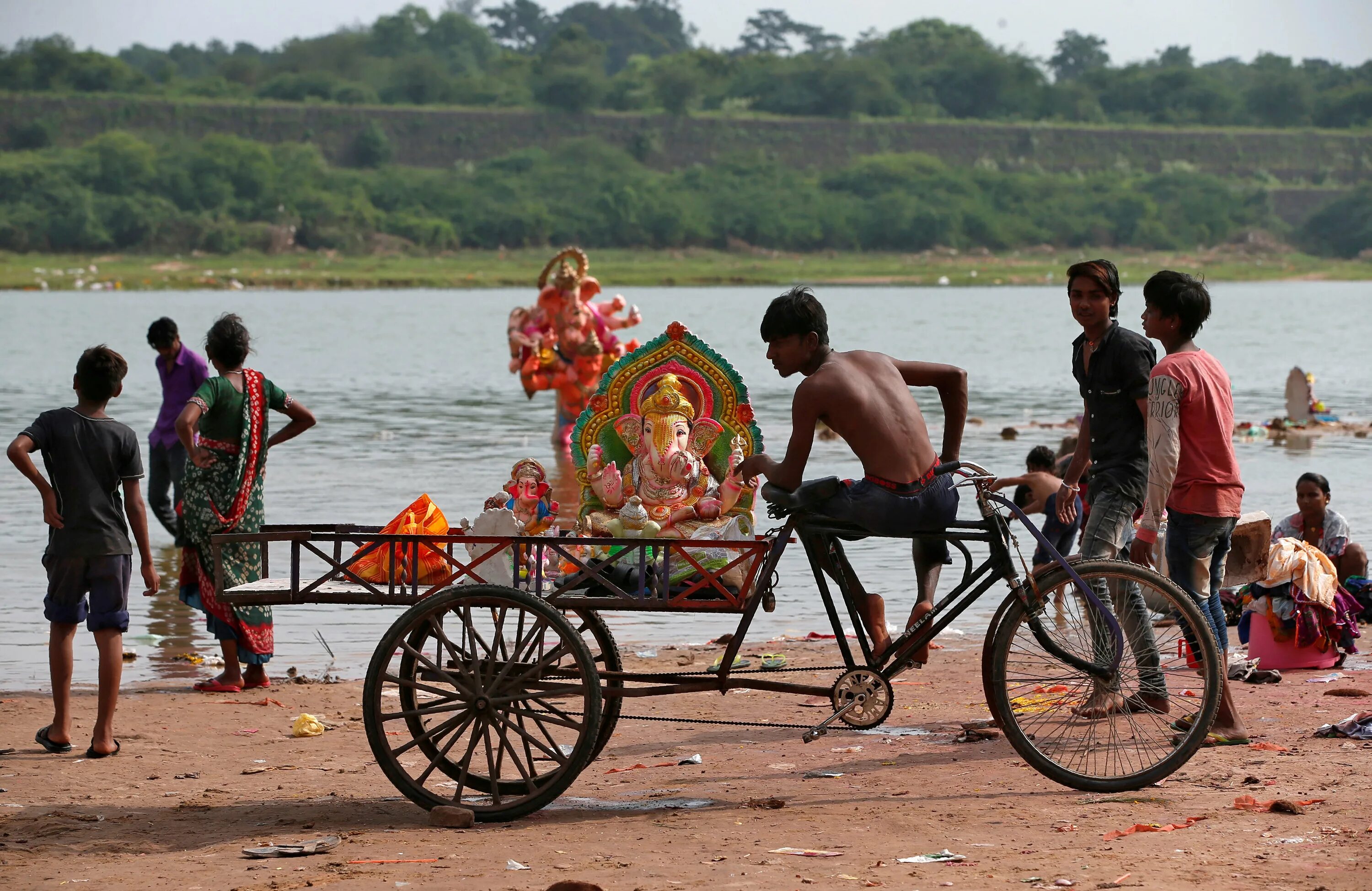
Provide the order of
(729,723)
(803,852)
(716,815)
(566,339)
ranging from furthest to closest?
1. (566,339)
2. (729,723)
3. (716,815)
4. (803,852)

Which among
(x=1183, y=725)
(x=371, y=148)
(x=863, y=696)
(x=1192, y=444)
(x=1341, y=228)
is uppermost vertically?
(x=371, y=148)

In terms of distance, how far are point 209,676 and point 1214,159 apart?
10440cm

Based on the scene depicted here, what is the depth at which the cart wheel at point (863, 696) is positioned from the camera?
586 cm

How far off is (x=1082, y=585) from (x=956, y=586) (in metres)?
0.38

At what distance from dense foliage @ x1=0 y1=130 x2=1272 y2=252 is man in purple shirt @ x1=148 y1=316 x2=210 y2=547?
6839 centimetres

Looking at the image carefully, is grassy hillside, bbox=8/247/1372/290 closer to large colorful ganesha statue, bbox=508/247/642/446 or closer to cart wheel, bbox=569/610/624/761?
large colorful ganesha statue, bbox=508/247/642/446

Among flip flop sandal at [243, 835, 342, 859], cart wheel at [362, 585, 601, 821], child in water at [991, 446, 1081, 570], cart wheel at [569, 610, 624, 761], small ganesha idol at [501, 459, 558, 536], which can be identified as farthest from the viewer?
child in water at [991, 446, 1081, 570]

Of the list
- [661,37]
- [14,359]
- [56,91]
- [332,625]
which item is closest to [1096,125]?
[56,91]

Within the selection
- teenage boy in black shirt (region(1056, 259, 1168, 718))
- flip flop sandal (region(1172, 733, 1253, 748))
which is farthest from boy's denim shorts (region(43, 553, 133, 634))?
flip flop sandal (region(1172, 733, 1253, 748))

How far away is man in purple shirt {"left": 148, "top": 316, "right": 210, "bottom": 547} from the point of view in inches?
418

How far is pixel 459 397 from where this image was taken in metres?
28.1

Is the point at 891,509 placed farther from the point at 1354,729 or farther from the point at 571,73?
the point at 571,73

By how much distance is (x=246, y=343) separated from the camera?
27.1 ft

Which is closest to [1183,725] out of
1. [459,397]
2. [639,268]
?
[459,397]
